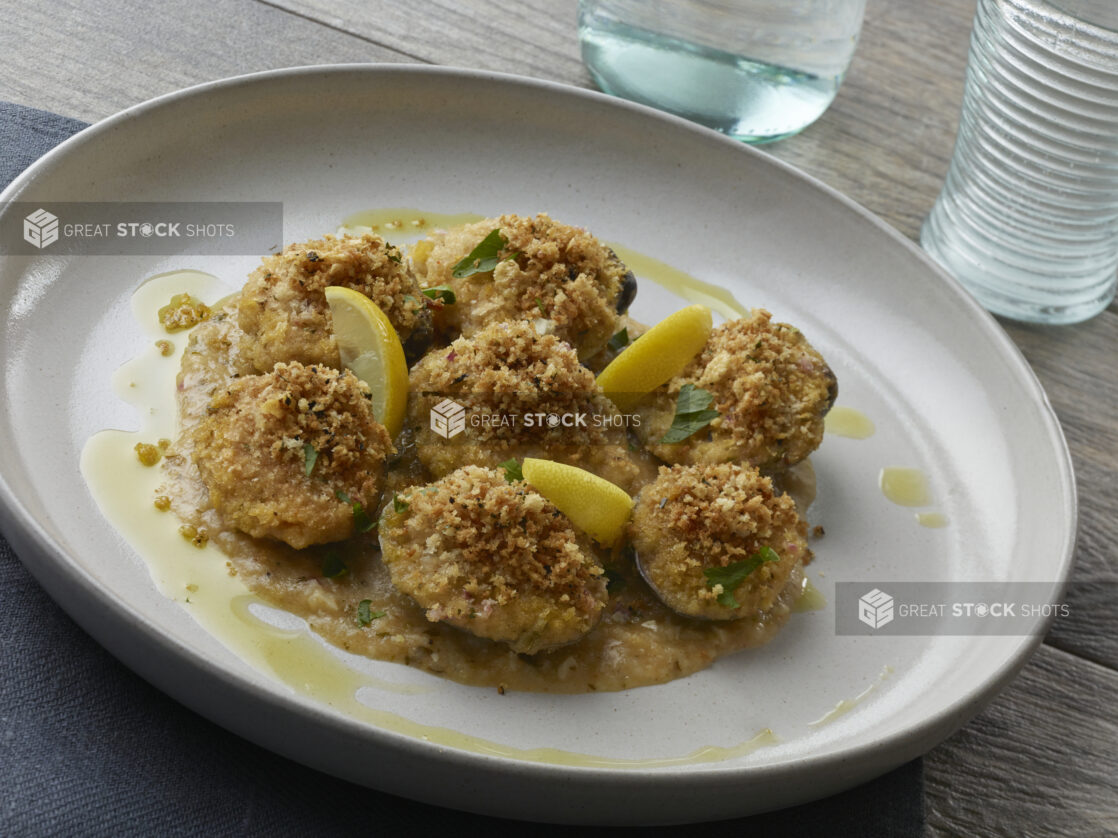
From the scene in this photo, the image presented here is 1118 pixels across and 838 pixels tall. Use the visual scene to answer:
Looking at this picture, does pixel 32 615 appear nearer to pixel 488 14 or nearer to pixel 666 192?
Answer: pixel 666 192

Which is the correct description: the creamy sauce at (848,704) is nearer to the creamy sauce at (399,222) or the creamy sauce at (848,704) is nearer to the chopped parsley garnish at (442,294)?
the chopped parsley garnish at (442,294)

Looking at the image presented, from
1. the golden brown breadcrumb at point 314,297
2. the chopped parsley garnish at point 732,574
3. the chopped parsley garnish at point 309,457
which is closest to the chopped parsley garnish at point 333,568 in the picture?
the chopped parsley garnish at point 309,457

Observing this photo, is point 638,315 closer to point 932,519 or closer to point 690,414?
point 690,414

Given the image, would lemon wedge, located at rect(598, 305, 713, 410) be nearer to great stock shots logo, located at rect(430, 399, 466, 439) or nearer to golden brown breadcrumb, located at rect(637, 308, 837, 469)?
golden brown breadcrumb, located at rect(637, 308, 837, 469)

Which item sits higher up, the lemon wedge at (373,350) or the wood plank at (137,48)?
the wood plank at (137,48)

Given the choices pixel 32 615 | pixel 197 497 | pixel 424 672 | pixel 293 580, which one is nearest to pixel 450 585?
pixel 424 672
